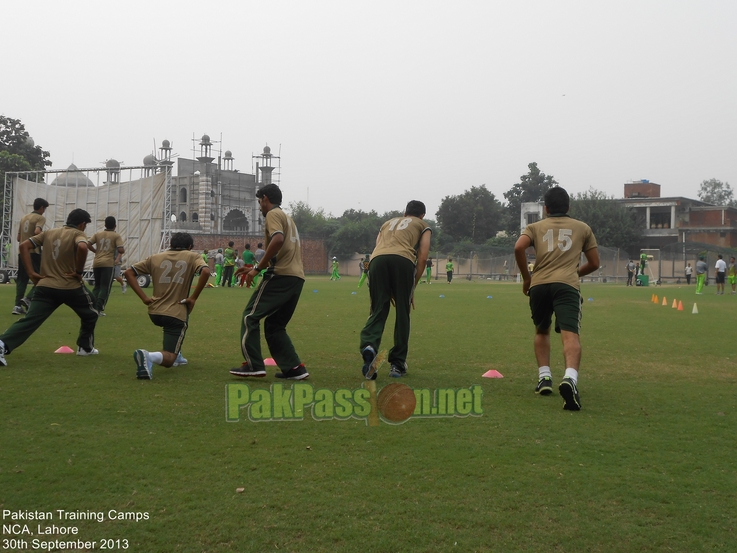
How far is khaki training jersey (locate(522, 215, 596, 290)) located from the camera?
6230mm

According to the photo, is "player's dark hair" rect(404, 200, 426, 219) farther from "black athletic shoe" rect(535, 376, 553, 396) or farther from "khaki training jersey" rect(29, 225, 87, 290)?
"khaki training jersey" rect(29, 225, 87, 290)

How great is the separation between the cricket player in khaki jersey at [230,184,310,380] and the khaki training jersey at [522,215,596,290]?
7.32 ft

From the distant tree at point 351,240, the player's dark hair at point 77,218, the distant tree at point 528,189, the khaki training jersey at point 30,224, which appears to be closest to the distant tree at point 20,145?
the distant tree at point 351,240

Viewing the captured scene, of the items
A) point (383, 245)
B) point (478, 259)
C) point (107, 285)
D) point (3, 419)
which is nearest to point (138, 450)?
point (3, 419)

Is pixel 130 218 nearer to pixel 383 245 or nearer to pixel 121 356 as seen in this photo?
pixel 121 356

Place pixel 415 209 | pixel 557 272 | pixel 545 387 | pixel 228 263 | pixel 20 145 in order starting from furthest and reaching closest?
pixel 20 145
pixel 228 263
pixel 415 209
pixel 545 387
pixel 557 272

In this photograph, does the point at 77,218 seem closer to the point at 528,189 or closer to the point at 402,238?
the point at 402,238

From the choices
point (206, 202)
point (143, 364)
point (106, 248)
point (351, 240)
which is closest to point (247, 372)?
point (143, 364)

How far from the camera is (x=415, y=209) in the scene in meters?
7.61

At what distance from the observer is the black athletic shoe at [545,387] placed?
6.36 meters

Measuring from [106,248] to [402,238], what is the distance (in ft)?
25.9

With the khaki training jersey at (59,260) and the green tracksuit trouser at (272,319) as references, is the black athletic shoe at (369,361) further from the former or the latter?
the khaki training jersey at (59,260)

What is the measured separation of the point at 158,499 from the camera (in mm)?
3635
